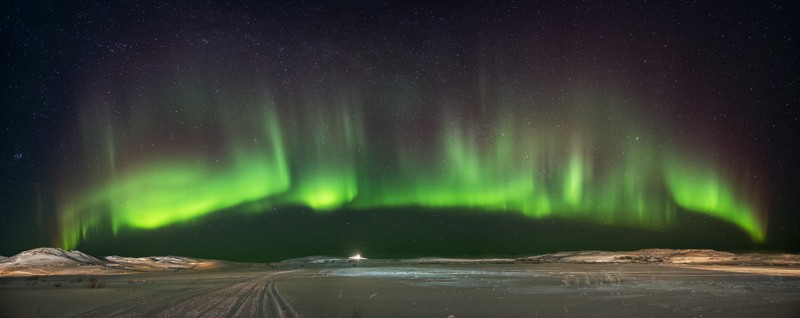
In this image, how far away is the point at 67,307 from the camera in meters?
17.8

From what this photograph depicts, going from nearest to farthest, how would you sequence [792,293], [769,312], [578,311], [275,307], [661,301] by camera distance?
[769,312]
[578,311]
[275,307]
[661,301]
[792,293]

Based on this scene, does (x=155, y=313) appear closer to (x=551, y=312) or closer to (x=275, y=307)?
(x=275, y=307)

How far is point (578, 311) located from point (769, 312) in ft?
15.2

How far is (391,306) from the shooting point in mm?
17141

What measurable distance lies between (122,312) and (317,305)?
542 centimetres

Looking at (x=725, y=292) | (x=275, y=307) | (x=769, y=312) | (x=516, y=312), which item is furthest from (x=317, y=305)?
(x=725, y=292)

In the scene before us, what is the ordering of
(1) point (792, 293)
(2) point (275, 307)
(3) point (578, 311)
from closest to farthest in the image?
(3) point (578, 311), (2) point (275, 307), (1) point (792, 293)

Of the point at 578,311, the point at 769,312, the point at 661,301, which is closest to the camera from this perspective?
the point at 769,312

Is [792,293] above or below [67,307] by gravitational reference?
below

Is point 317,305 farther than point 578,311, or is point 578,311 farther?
point 317,305

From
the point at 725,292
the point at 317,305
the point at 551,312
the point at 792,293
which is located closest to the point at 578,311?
the point at 551,312

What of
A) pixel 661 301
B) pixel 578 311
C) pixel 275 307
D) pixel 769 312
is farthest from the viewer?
pixel 661 301

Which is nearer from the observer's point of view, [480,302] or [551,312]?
[551,312]

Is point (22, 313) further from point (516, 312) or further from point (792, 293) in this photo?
point (792, 293)
